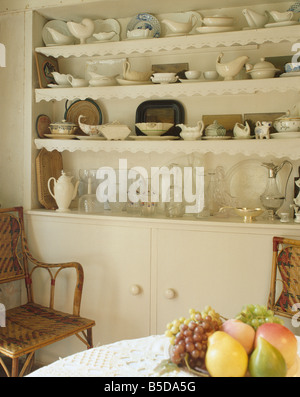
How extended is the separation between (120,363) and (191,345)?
31 centimetres

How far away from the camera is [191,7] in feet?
8.75

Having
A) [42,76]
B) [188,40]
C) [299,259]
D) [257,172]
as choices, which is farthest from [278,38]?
[42,76]

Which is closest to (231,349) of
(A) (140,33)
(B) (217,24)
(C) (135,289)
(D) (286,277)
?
(D) (286,277)

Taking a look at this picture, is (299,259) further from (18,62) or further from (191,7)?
(18,62)

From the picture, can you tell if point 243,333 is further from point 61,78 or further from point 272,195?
point 61,78

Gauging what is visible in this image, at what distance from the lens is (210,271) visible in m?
2.42

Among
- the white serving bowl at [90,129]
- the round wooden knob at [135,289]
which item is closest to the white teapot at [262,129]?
the white serving bowl at [90,129]

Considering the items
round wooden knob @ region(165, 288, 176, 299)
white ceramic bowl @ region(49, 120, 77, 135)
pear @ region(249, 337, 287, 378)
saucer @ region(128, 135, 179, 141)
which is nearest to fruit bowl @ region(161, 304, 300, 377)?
pear @ region(249, 337, 287, 378)

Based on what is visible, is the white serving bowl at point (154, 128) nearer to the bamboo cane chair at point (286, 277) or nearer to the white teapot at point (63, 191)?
the white teapot at point (63, 191)

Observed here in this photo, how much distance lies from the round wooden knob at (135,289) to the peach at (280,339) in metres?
1.41
